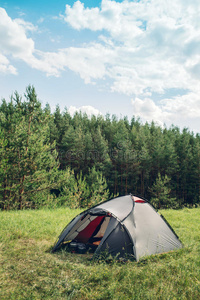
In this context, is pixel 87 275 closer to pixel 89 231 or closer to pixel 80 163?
pixel 89 231

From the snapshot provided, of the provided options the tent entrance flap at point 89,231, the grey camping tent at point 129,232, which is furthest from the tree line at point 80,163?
the grey camping tent at point 129,232

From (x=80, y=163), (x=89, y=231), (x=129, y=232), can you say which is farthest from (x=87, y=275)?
(x=80, y=163)

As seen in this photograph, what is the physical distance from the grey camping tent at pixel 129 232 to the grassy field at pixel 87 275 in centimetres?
26

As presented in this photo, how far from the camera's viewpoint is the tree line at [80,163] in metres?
12.2

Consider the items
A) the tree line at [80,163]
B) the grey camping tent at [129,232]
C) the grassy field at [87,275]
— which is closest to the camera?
the grassy field at [87,275]

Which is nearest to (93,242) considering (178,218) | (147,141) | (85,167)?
(178,218)

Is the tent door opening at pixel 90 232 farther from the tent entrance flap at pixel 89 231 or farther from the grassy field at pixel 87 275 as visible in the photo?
the grassy field at pixel 87 275

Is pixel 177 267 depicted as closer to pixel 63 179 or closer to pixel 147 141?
pixel 63 179

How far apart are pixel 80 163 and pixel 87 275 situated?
34544mm

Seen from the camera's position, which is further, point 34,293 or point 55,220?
point 55,220

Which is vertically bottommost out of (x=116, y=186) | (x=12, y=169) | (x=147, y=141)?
(x=116, y=186)

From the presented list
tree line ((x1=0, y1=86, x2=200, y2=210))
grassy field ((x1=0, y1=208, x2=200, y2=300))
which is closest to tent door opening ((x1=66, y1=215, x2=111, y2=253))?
grassy field ((x1=0, y1=208, x2=200, y2=300))

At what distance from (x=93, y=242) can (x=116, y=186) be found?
112ft

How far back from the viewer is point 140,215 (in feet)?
18.8
